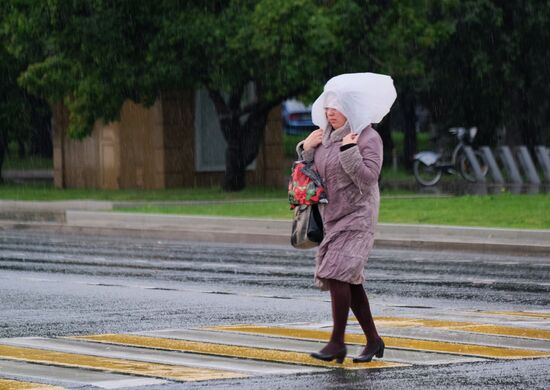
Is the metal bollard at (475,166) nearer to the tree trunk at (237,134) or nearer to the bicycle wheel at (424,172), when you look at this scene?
the bicycle wheel at (424,172)

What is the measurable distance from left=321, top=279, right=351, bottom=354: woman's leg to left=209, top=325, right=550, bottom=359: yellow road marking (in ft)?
2.68

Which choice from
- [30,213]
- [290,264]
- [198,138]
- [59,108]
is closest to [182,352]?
[290,264]

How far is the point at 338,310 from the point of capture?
9109 mm

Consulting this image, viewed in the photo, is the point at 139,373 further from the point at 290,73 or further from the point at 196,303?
the point at 290,73

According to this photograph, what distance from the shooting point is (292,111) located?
6112 cm

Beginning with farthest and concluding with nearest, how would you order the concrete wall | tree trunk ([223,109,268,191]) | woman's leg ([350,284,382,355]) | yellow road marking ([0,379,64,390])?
the concrete wall → tree trunk ([223,109,268,191]) → woman's leg ([350,284,382,355]) → yellow road marking ([0,379,64,390])

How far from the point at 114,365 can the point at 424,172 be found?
94.2ft

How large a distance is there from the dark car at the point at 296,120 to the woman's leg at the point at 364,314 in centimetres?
5143

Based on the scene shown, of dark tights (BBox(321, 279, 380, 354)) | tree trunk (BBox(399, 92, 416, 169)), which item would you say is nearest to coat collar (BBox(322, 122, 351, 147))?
dark tights (BBox(321, 279, 380, 354))

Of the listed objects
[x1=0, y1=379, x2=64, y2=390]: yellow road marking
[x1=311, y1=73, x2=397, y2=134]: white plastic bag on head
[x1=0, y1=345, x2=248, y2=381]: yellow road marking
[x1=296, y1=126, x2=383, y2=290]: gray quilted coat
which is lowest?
[x1=0, y1=345, x2=248, y2=381]: yellow road marking

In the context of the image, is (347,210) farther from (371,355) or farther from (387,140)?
(387,140)

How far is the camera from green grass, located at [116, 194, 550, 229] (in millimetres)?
23188

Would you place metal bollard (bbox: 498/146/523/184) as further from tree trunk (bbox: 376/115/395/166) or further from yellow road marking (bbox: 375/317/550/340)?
yellow road marking (bbox: 375/317/550/340)

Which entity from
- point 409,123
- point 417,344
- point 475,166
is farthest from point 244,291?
point 409,123
